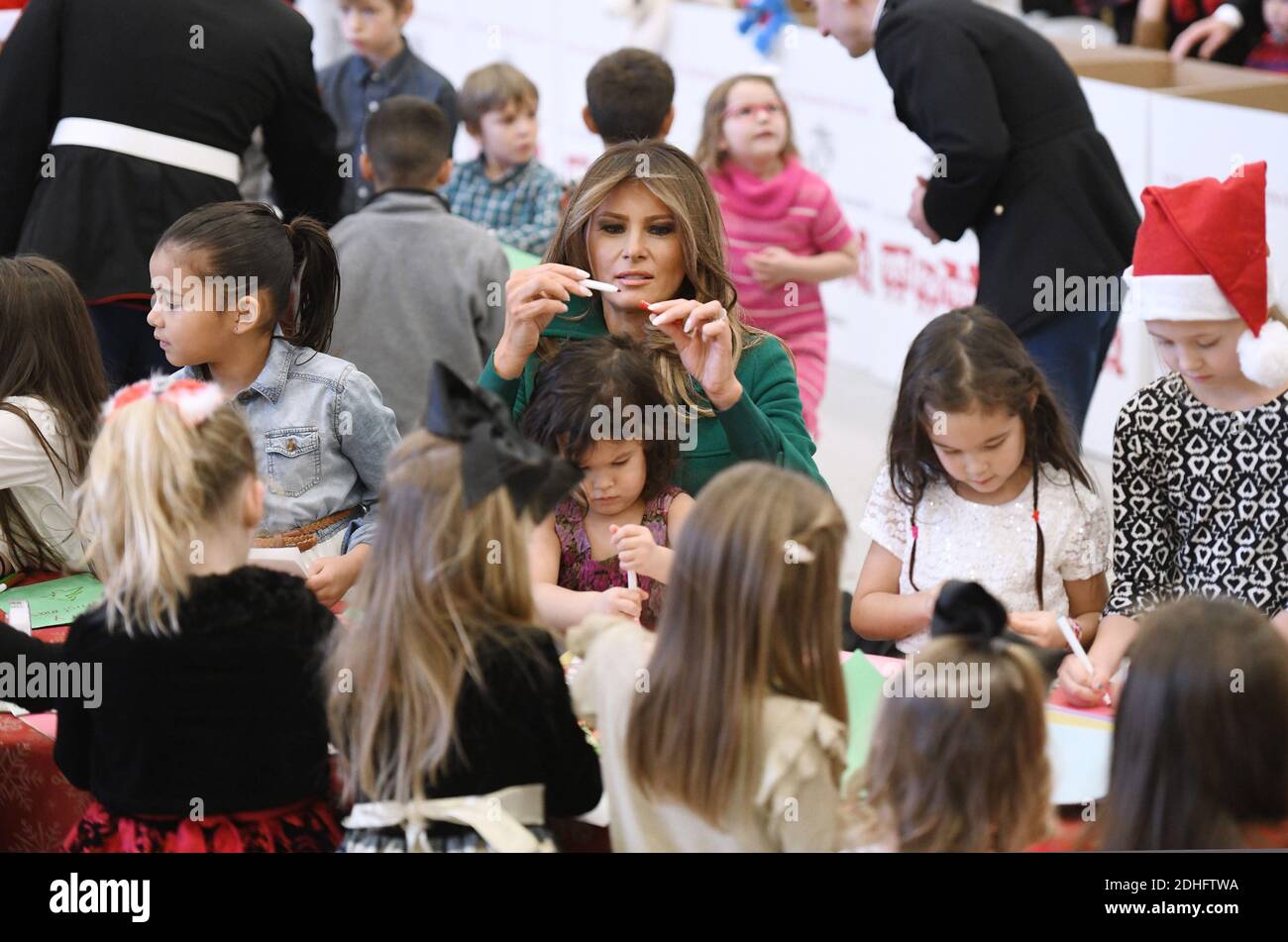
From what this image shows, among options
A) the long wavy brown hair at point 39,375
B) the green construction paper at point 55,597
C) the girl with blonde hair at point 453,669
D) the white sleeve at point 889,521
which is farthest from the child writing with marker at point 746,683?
the long wavy brown hair at point 39,375

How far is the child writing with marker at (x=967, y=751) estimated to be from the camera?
1661 mm

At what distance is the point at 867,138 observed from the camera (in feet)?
19.5

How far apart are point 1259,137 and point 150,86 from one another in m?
3.00

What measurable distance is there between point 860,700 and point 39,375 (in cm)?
159

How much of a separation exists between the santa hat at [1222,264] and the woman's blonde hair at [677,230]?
685 millimetres

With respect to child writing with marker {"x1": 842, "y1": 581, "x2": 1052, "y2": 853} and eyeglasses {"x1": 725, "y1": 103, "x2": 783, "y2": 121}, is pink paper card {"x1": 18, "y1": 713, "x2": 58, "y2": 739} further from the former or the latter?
eyeglasses {"x1": 725, "y1": 103, "x2": 783, "y2": 121}

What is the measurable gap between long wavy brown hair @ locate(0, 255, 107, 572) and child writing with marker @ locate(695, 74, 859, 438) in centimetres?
186

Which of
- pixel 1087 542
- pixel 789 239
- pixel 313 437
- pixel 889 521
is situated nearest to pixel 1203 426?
pixel 1087 542

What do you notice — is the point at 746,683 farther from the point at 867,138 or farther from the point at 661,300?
the point at 867,138

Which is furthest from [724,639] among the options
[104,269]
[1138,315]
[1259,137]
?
[1259,137]

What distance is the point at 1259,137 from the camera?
4.40m

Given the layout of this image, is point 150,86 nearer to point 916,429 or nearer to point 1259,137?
point 916,429

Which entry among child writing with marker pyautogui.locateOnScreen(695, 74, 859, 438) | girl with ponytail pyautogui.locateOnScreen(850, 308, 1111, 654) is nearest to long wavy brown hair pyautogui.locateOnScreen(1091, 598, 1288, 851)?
girl with ponytail pyautogui.locateOnScreen(850, 308, 1111, 654)
